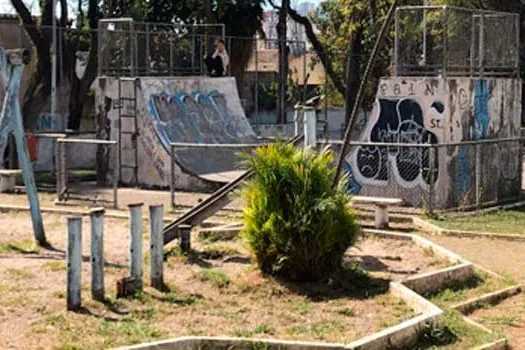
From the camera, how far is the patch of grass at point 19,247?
42.7 feet

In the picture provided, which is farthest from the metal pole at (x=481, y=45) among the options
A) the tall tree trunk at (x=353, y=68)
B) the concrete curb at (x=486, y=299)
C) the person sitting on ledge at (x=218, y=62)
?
the tall tree trunk at (x=353, y=68)

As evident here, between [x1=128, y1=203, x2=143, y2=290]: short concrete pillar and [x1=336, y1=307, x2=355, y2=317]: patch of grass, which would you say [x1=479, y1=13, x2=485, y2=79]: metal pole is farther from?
[x1=128, y1=203, x2=143, y2=290]: short concrete pillar

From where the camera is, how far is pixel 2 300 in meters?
9.63

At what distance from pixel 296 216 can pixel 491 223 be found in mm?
7050

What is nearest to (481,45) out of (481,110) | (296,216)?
(481,110)

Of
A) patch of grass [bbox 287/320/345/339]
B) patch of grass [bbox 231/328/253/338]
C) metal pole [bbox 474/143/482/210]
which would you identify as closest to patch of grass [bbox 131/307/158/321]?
patch of grass [bbox 231/328/253/338]

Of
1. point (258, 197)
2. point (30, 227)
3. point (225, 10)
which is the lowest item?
point (30, 227)

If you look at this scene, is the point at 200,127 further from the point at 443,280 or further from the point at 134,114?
the point at 443,280

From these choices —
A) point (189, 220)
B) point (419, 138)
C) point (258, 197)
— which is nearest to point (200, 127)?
point (419, 138)

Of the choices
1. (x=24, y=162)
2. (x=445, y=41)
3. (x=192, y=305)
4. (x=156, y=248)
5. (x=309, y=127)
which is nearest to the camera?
(x=192, y=305)

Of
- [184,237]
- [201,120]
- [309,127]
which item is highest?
[309,127]

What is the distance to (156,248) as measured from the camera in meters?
10.3

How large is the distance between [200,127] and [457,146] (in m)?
7.92

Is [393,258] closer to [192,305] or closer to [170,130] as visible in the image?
[192,305]
